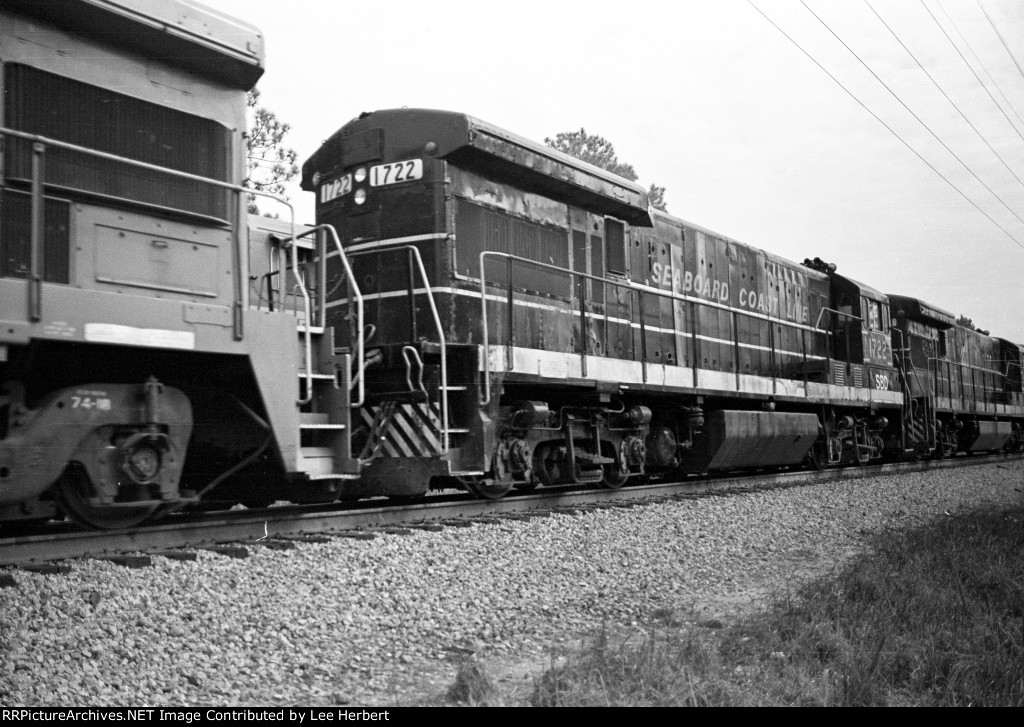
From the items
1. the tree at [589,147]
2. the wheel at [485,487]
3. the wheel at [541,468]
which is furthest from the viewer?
the tree at [589,147]

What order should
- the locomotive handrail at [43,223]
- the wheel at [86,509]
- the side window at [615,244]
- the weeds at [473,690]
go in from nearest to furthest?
the weeds at [473,690], the locomotive handrail at [43,223], the wheel at [86,509], the side window at [615,244]

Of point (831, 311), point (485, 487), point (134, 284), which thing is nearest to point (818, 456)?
point (831, 311)

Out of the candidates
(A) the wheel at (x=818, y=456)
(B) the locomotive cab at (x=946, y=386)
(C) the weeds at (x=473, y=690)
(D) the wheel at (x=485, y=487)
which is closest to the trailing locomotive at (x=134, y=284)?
(D) the wheel at (x=485, y=487)

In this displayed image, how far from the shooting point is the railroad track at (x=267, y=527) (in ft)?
15.6

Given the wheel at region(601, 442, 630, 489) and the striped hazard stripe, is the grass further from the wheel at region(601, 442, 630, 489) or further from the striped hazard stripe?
the wheel at region(601, 442, 630, 489)

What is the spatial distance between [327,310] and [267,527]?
2913 millimetres

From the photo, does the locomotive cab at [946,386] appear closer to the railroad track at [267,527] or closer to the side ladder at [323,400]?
the railroad track at [267,527]

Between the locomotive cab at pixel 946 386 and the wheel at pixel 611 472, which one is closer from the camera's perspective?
the wheel at pixel 611 472

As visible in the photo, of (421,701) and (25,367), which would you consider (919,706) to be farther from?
(25,367)

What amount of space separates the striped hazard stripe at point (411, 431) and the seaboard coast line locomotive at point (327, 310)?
2 centimetres

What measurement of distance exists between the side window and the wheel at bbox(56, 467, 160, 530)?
19.1ft

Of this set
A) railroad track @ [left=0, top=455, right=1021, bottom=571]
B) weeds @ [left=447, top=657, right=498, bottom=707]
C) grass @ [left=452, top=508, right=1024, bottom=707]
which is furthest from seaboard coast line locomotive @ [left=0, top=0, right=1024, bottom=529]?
grass @ [left=452, top=508, right=1024, bottom=707]

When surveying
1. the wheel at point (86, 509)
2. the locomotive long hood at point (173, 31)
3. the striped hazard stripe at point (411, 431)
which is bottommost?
the wheel at point (86, 509)

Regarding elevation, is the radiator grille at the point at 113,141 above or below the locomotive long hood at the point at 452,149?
below
